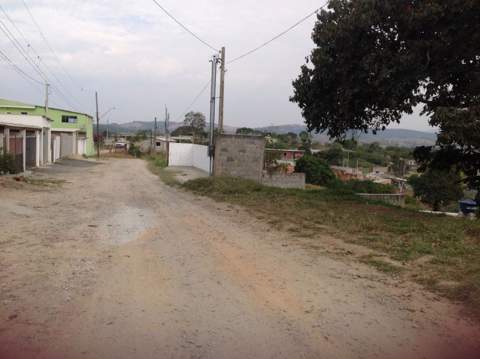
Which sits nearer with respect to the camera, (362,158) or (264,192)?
(264,192)

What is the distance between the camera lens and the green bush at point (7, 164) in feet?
69.9

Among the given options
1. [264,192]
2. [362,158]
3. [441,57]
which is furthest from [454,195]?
[362,158]

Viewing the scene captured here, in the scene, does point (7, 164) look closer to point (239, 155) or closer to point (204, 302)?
point (239, 155)

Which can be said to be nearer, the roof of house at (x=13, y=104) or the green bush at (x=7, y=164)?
the green bush at (x=7, y=164)

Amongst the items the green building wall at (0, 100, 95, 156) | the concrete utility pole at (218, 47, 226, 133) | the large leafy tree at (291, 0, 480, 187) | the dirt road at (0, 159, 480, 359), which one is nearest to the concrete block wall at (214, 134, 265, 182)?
the concrete utility pole at (218, 47, 226, 133)

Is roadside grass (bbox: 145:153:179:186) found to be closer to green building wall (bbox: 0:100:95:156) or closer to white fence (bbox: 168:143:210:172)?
white fence (bbox: 168:143:210:172)

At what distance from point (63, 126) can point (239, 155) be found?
42.7 metres

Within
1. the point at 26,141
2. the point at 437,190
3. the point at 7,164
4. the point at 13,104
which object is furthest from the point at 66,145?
the point at 437,190

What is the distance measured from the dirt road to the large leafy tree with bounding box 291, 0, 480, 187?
17.8ft

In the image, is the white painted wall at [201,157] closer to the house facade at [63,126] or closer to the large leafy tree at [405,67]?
the house facade at [63,126]

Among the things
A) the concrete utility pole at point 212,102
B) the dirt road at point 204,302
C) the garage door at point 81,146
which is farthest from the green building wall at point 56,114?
the dirt road at point 204,302

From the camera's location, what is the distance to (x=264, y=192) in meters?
18.2

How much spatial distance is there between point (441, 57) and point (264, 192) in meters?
8.06

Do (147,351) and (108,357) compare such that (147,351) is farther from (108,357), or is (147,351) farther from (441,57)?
(441,57)
